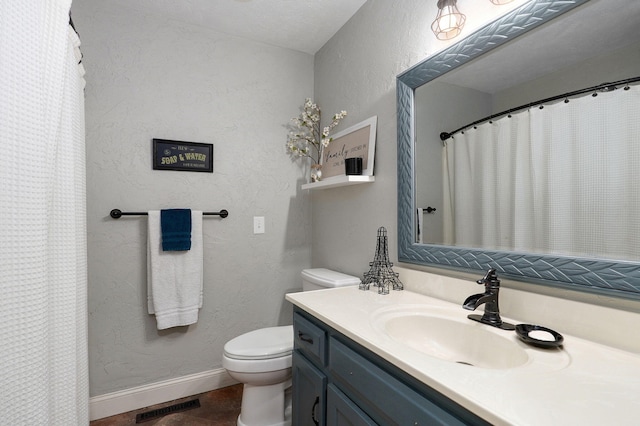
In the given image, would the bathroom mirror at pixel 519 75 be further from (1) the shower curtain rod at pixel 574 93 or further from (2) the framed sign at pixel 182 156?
(2) the framed sign at pixel 182 156

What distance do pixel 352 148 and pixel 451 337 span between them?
121cm

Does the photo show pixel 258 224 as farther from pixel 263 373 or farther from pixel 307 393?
pixel 307 393

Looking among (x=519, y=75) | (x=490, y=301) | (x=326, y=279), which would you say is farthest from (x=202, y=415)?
(x=519, y=75)

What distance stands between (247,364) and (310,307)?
59 cm

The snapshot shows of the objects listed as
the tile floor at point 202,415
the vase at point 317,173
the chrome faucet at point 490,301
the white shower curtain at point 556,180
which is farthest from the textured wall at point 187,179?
the chrome faucet at point 490,301

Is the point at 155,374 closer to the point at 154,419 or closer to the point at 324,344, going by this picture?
the point at 154,419

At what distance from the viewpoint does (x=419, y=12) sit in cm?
147

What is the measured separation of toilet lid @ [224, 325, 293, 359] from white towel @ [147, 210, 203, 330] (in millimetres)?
463

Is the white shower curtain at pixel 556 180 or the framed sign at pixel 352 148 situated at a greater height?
the framed sign at pixel 352 148

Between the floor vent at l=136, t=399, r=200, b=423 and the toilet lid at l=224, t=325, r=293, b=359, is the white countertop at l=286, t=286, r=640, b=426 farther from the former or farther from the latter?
the floor vent at l=136, t=399, r=200, b=423

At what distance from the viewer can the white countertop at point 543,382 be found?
1.83ft

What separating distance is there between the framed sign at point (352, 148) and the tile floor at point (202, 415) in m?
1.59

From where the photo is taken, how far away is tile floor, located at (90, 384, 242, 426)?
1762mm

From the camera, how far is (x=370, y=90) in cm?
182
